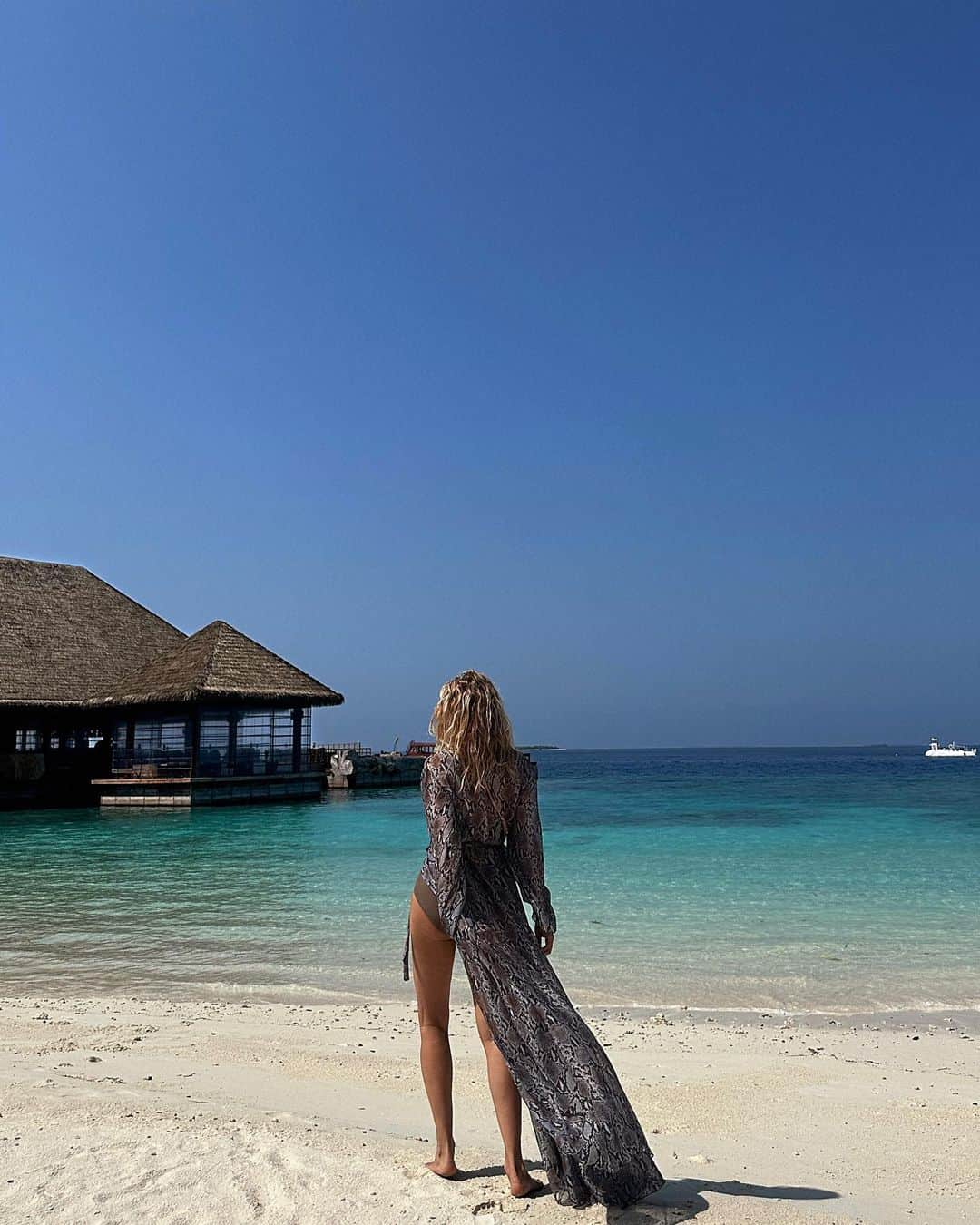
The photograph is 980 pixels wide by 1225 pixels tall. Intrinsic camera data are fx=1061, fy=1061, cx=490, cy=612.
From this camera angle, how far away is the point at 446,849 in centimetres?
323

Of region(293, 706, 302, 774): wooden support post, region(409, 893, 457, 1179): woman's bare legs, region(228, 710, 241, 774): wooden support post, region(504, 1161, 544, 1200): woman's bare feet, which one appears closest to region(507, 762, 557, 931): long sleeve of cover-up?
region(409, 893, 457, 1179): woman's bare legs

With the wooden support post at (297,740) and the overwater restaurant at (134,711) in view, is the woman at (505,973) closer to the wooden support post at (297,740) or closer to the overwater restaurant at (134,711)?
the overwater restaurant at (134,711)

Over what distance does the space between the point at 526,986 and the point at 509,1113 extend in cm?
41

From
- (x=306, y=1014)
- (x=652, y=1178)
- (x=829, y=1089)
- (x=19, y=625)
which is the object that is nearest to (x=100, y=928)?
(x=306, y=1014)

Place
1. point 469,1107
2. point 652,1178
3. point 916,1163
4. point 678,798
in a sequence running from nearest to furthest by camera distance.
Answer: point 652,1178 < point 916,1163 < point 469,1107 < point 678,798

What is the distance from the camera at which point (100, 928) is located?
32.4 feet

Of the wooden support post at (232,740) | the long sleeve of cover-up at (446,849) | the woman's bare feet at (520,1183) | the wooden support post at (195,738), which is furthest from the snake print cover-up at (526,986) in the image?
the wooden support post at (232,740)

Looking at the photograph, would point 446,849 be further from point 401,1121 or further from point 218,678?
point 218,678

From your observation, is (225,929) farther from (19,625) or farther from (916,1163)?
(19,625)

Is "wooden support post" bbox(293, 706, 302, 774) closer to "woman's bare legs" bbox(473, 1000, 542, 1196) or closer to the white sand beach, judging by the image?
the white sand beach

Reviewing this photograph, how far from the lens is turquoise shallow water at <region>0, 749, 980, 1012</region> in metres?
7.47

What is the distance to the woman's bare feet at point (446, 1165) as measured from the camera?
339 centimetres

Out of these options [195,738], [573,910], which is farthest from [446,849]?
[195,738]

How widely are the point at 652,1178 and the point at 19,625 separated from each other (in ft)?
97.2
